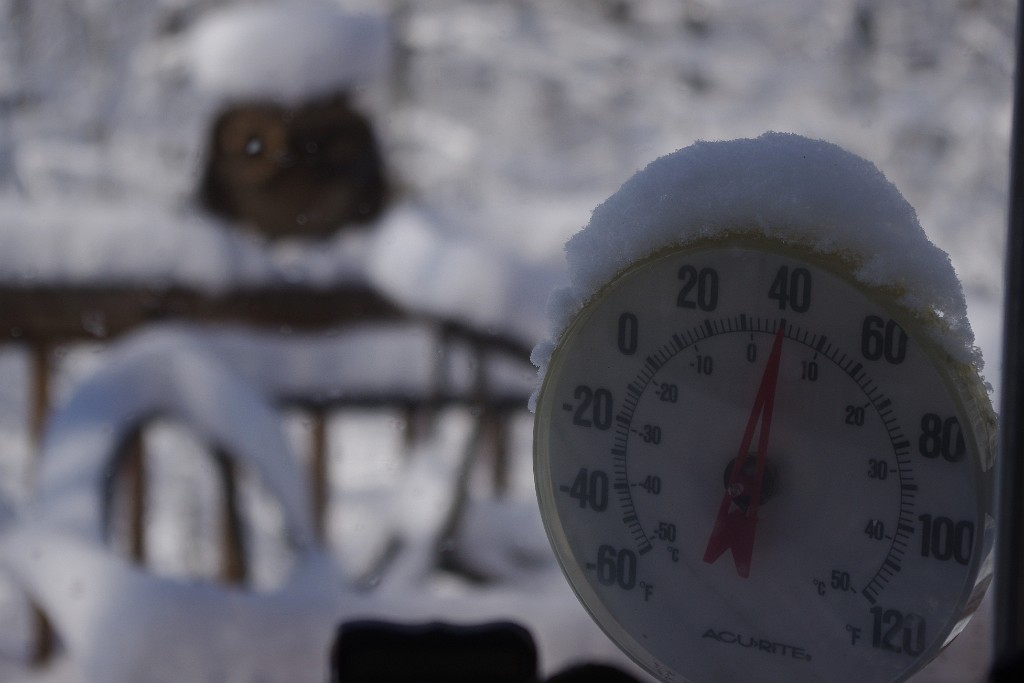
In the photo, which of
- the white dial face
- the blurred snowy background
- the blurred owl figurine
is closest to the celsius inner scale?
the white dial face

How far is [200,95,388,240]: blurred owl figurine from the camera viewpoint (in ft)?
4.91

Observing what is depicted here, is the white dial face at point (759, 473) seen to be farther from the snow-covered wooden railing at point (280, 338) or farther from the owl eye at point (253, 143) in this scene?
the owl eye at point (253, 143)

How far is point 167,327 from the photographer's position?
1509mm

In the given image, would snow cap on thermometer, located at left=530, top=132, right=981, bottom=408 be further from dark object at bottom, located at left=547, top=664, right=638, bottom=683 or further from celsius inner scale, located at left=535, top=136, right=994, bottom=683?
dark object at bottom, located at left=547, top=664, right=638, bottom=683

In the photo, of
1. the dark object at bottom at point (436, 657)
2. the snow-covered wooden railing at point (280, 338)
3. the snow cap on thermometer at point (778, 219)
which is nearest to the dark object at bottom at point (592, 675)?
the dark object at bottom at point (436, 657)

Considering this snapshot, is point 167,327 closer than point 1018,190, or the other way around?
point 1018,190

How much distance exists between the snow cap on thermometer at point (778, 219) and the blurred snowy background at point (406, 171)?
2.79ft

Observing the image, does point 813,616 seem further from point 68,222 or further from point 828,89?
point 68,222

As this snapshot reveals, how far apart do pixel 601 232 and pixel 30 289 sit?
1.34 meters

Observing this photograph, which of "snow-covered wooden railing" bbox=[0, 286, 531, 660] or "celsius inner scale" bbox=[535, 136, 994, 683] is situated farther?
"snow-covered wooden railing" bbox=[0, 286, 531, 660]

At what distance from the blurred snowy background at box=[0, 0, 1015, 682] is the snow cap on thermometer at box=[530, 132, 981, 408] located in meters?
0.85

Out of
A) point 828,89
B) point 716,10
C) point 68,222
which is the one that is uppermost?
point 716,10

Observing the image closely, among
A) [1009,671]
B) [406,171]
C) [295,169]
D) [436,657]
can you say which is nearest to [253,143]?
[295,169]

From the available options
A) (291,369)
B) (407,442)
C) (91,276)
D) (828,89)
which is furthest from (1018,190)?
(91,276)
